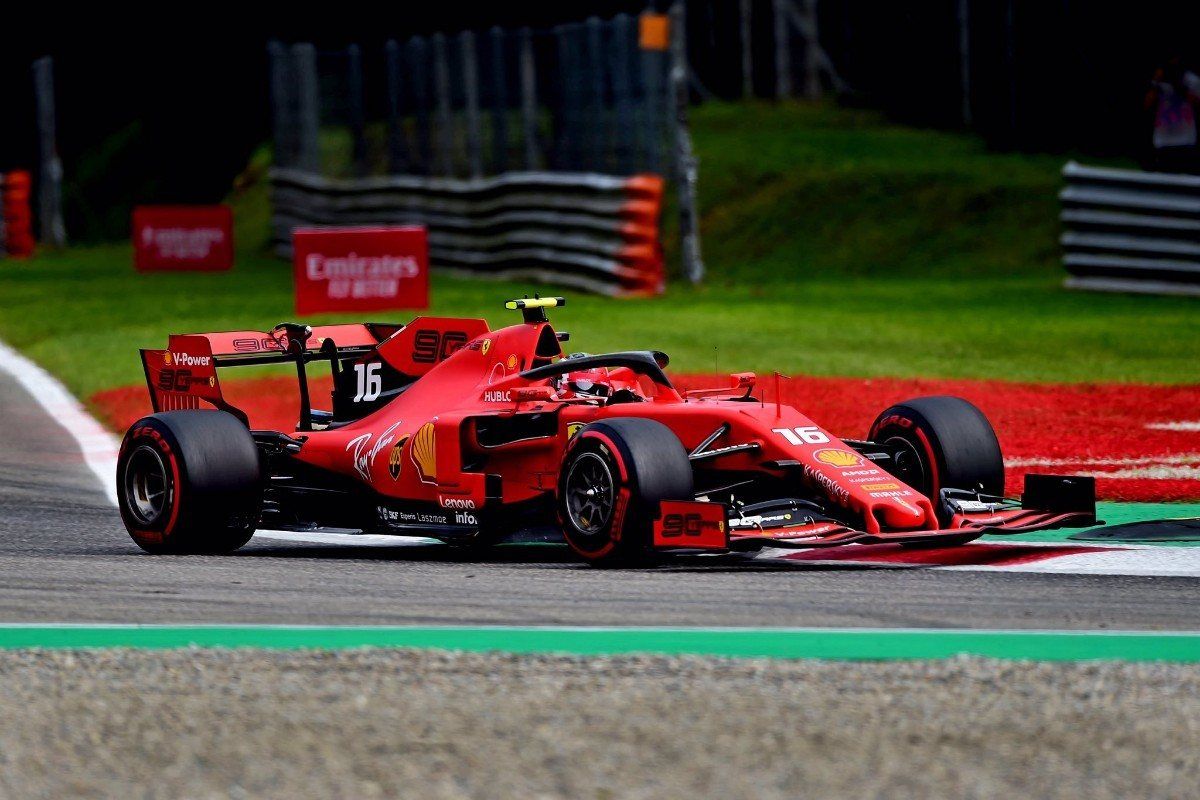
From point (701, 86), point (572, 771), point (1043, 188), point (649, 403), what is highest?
point (701, 86)

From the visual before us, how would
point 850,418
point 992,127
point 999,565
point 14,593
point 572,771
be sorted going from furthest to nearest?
1. point 992,127
2. point 850,418
3. point 999,565
4. point 14,593
5. point 572,771

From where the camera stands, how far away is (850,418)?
13.5 meters

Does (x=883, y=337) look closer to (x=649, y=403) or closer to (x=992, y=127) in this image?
(x=649, y=403)

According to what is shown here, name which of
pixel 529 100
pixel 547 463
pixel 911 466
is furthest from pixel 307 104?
pixel 911 466

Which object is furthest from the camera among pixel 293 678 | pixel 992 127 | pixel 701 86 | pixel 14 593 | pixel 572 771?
pixel 701 86

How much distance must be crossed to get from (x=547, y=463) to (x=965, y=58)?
78.0 feet

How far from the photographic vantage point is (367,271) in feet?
71.4

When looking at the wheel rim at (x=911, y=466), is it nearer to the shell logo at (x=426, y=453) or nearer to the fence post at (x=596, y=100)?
the shell logo at (x=426, y=453)

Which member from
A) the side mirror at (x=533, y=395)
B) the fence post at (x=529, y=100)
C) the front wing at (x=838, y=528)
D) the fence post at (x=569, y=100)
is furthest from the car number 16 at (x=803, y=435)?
the fence post at (x=529, y=100)

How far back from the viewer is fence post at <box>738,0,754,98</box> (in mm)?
40500

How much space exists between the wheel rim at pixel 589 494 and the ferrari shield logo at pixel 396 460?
1217 millimetres

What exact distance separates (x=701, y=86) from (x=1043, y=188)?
16.3 m

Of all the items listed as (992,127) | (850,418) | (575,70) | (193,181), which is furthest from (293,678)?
(193,181)

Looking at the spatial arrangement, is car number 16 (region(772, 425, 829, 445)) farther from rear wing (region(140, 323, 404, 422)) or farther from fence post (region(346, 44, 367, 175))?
fence post (region(346, 44, 367, 175))
